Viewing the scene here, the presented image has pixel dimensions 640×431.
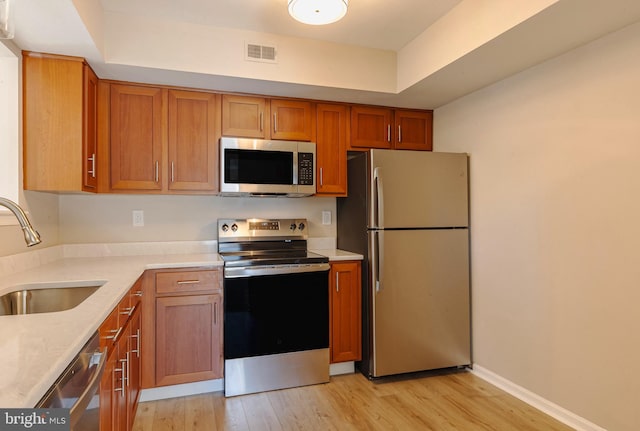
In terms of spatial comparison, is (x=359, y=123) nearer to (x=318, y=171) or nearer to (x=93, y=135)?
(x=318, y=171)

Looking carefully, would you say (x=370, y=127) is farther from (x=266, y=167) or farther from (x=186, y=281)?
(x=186, y=281)

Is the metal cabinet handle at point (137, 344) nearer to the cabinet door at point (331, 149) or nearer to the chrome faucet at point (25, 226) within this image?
Answer: the chrome faucet at point (25, 226)

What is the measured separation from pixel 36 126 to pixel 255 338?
183cm

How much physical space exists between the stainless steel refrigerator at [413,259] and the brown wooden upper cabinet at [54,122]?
1.85 m

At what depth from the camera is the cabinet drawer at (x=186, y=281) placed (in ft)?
7.72

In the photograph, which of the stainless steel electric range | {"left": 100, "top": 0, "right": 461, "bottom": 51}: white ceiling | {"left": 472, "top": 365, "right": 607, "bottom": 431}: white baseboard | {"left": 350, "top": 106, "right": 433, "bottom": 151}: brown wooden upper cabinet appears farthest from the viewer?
{"left": 350, "top": 106, "right": 433, "bottom": 151}: brown wooden upper cabinet

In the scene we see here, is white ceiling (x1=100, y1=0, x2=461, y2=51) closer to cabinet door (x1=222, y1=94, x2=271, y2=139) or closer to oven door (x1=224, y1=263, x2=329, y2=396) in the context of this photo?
cabinet door (x1=222, y1=94, x2=271, y2=139)

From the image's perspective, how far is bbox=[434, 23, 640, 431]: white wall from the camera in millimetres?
1836

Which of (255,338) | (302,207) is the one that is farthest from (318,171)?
(255,338)

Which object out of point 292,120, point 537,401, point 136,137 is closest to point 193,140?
point 136,137

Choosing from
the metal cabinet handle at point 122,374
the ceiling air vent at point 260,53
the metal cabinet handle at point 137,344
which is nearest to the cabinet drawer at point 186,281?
the metal cabinet handle at point 137,344

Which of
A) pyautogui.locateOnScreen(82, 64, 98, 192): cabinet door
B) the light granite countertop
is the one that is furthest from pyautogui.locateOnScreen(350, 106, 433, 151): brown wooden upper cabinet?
the light granite countertop

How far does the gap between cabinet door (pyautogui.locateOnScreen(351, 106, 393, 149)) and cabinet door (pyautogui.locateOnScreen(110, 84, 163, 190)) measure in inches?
58.6

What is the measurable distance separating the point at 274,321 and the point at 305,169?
1142 mm
